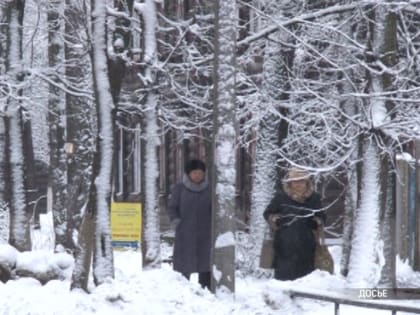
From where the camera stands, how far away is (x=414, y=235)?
37.2 ft

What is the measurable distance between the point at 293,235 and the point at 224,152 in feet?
3.31

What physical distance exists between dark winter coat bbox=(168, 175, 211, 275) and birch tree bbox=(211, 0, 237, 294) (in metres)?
0.76

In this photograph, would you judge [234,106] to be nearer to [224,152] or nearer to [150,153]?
[224,152]

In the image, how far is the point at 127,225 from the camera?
49.5 feet

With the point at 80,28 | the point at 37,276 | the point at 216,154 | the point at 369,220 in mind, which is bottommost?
the point at 37,276

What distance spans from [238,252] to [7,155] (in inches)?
143

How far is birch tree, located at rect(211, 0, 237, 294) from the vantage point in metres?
8.70

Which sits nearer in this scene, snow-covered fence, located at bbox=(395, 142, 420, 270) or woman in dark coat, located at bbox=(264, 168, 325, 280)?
woman in dark coat, located at bbox=(264, 168, 325, 280)

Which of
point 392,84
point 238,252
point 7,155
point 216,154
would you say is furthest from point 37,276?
point 392,84

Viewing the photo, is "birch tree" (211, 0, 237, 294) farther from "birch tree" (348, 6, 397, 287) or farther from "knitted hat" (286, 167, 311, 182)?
"birch tree" (348, 6, 397, 287)

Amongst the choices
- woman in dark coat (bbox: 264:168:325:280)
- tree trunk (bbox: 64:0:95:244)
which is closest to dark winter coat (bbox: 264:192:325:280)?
woman in dark coat (bbox: 264:168:325:280)

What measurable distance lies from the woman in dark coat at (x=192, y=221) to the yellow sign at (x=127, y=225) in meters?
5.47

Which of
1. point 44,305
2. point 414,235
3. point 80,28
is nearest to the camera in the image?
point 44,305

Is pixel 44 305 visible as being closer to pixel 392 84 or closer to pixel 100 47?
pixel 100 47
